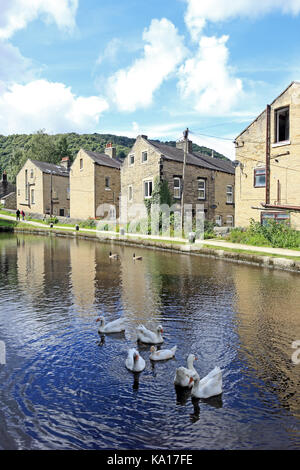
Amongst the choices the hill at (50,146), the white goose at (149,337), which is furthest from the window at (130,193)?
the hill at (50,146)

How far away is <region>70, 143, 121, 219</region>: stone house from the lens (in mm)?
42875

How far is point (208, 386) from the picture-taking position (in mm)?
5422

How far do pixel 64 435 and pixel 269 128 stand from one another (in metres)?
24.5

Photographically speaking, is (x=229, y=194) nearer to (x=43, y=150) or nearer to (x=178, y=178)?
(x=178, y=178)

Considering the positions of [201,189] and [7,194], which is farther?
[7,194]

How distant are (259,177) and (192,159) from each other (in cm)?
1369

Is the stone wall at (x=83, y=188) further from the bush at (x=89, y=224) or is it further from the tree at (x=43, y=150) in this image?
the tree at (x=43, y=150)

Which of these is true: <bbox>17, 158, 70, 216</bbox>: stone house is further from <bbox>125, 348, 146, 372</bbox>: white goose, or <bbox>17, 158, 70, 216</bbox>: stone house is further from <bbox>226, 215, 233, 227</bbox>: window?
<bbox>125, 348, 146, 372</bbox>: white goose

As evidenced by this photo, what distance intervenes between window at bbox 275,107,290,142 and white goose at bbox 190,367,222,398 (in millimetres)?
22501

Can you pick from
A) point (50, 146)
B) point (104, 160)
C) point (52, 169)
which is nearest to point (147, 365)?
point (104, 160)

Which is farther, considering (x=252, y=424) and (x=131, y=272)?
(x=131, y=272)
